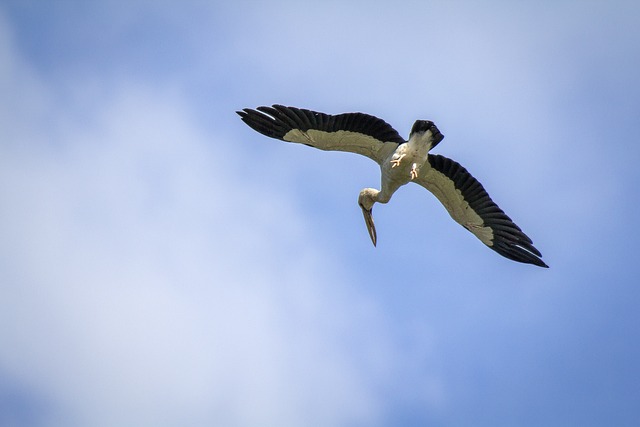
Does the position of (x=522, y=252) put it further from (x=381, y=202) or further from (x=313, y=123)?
(x=313, y=123)

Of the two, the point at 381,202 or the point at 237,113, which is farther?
the point at 381,202

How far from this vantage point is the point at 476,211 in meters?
21.8

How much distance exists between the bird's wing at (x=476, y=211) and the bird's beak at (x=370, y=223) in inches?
69.4

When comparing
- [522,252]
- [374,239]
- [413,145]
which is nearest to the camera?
[413,145]

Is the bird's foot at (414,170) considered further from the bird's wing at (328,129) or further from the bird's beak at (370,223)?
the bird's beak at (370,223)

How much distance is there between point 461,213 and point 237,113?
499 cm

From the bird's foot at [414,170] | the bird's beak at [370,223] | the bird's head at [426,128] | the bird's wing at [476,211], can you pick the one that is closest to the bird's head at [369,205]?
the bird's beak at [370,223]

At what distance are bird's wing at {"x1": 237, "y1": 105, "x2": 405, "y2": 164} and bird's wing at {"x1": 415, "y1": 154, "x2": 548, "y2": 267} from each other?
3.45ft

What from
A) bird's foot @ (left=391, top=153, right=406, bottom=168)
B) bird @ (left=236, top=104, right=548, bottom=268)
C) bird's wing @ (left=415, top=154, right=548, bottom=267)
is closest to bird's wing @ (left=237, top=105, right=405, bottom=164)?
bird @ (left=236, top=104, right=548, bottom=268)

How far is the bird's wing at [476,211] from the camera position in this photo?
2138cm

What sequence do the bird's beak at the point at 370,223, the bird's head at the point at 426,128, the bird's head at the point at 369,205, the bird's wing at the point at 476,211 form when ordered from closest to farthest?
1. the bird's head at the point at 426,128
2. the bird's wing at the point at 476,211
3. the bird's head at the point at 369,205
4. the bird's beak at the point at 370,223

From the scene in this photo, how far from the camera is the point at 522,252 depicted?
21828mm

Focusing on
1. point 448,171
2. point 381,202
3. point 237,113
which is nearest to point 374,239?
point 381,202

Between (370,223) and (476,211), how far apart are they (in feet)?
8.11
